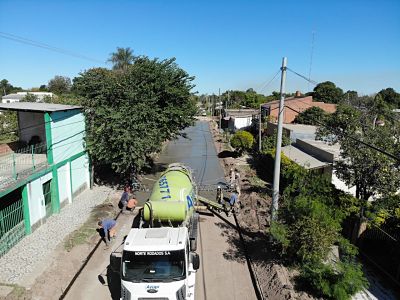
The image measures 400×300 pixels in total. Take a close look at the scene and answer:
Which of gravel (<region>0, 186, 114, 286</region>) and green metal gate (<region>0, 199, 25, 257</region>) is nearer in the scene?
gravel (<region>0, 186, 114, 286</region>)

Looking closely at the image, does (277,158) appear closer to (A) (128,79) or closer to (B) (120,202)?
(B) (120,202)

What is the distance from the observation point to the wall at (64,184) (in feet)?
62.1

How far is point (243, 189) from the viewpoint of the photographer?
2347 cm

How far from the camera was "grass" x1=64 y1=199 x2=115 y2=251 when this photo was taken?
48.7 ft

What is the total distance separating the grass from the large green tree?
8.95 ft

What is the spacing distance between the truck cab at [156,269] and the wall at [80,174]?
40.7 feet

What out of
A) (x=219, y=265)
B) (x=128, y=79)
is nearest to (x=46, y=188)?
(x=128, y=79)

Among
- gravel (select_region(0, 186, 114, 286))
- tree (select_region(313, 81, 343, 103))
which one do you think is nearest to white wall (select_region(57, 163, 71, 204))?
gravel (select_region(0, 186, 114, 286))

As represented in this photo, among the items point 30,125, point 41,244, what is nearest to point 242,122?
point 30,125

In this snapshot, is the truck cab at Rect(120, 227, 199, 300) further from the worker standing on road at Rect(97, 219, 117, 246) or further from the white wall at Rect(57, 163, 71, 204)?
the white wall at Rect(57, 163, 71, 204)

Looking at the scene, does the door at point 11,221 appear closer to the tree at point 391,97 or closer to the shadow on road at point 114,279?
the shadow on road at point 114,279

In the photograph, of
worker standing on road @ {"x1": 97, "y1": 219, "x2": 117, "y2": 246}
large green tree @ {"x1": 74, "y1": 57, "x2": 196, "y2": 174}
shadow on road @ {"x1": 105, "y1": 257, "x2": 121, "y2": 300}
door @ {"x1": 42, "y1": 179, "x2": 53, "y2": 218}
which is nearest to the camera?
shadow on road @ {"x1": 105, "y1": 257, "x2": 121, "y2": 300}

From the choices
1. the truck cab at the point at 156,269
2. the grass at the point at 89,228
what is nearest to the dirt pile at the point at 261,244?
the truck cab at the point at 156,269

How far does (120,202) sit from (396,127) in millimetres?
14848
